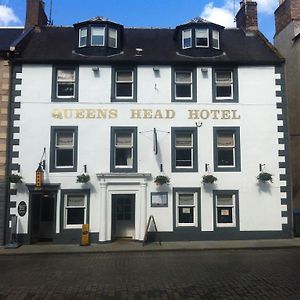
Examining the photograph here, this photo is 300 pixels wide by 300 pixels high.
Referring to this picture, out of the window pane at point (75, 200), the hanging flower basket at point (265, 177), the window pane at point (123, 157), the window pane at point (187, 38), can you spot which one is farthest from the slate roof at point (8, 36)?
the hanging flower basket at point (265, 177)

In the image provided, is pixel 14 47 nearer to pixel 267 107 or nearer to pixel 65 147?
pixel 65 147

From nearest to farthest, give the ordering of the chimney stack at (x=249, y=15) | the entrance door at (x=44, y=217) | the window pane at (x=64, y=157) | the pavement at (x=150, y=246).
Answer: the pavement at (x=150, y=246) → the window pane at (x=64, y=157) → the entrance door at (x=44, y=217) → the chimney stack at (x=249, y=15)

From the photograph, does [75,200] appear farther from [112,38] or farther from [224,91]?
[224,91]

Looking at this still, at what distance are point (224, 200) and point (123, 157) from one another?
5093 mm

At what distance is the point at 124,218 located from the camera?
19.6 m

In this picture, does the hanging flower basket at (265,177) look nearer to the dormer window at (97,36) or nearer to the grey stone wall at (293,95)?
the grey stone wall at (293,95)

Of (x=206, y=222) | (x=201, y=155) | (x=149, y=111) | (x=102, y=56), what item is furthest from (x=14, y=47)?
(x=206, y=222)

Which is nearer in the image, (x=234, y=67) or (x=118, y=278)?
(x=118, y=278)

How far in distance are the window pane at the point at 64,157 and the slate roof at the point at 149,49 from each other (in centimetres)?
424

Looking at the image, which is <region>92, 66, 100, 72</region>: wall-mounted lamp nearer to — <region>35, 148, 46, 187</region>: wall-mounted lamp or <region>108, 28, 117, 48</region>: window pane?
<region>108, 28, 117, 48</region>: window pane

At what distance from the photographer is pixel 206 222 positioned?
1898cm

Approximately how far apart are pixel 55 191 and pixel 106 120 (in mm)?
3974

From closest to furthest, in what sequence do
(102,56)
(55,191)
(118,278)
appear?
(118,278)
(55,191)
(102,56)

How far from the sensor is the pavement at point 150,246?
16656mm
